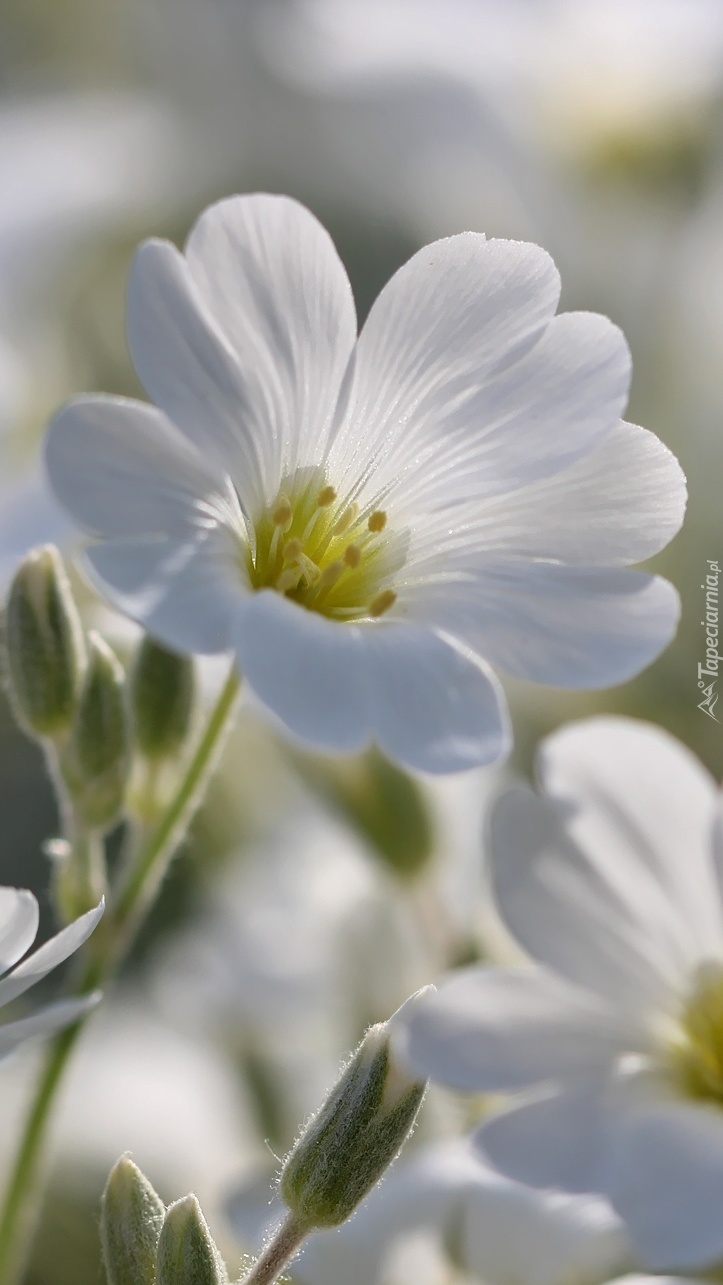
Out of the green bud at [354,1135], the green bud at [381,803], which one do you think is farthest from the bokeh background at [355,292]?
the green bud at [354,1135]

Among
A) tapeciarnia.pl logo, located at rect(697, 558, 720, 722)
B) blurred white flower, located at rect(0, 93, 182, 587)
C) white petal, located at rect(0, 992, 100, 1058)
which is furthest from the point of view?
blurred white flower, located at rect(0, 93, 182, 587)

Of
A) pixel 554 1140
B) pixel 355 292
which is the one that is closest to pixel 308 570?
pixel 554 1140

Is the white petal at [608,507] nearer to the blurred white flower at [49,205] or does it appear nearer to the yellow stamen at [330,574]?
the yellow stamen at [330,574]

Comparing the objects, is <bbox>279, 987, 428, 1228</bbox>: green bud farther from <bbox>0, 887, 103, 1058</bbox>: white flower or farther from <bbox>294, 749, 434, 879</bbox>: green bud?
<bbox>294, 749, 434, 879</bbox>: green bud

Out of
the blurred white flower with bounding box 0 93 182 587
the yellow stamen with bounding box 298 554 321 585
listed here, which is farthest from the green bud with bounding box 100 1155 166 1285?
the blurred white flower with bounding box 0 93 182 587

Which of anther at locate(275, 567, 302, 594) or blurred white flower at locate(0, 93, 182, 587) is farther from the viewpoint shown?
blurred white flower at locate(0, 93, 182, 587)

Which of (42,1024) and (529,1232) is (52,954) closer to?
(42,1024)

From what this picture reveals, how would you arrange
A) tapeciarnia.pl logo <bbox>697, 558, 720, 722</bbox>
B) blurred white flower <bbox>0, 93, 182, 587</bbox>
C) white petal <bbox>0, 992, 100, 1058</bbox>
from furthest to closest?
blurred white flower <bbox>0, 93, 182, 587</bbox>
tapeciarnia.pl logo <bbox>697, 558, 720, 722</bbox>
white petal <bbox>0, 992, 100, 1058</bbox>

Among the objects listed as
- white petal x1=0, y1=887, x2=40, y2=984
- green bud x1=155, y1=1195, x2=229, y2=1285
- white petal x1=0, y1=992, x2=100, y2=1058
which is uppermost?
white petal x1=0, y1=992, x2=100, y2=1058
